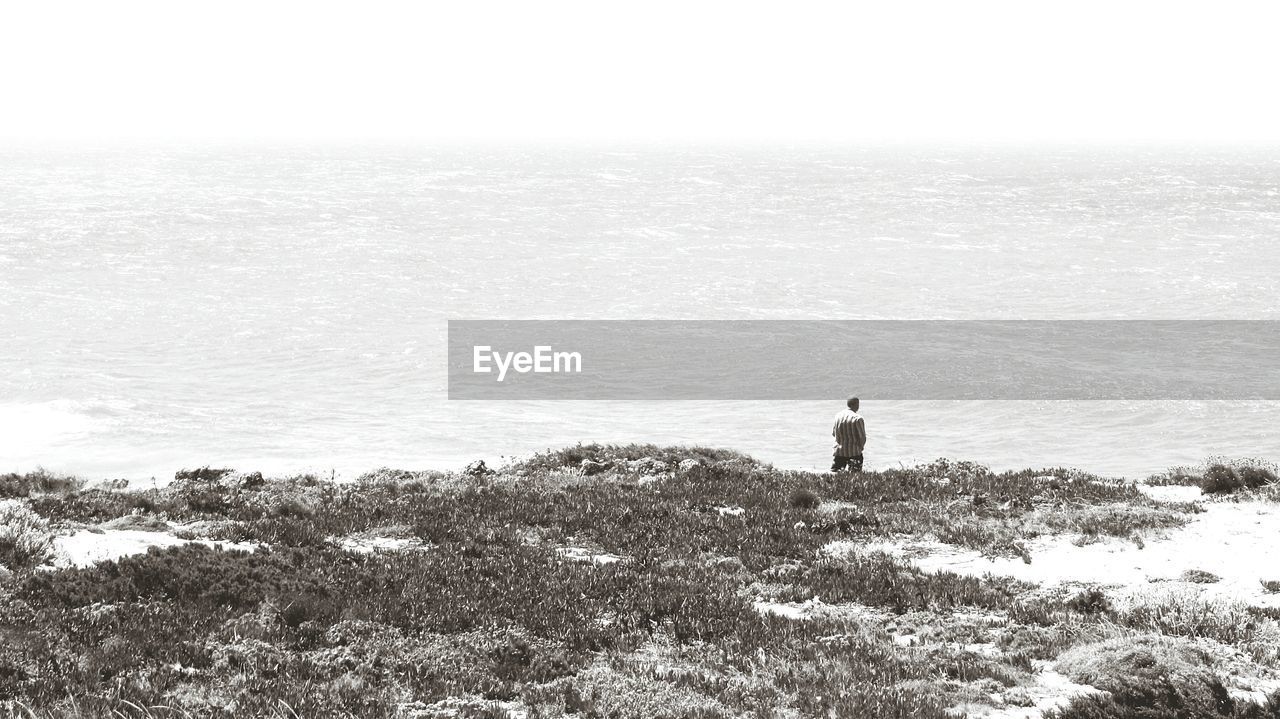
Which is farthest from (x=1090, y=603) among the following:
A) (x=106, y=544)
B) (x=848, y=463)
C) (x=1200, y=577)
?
(x=106, y=544)

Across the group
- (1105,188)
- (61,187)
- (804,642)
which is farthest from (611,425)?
(1105,188)

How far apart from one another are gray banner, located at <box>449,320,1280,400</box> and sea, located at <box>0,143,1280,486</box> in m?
1.74

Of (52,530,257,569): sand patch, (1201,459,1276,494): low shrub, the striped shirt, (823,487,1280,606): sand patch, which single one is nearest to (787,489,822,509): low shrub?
(823,487,1280,606): sand patch

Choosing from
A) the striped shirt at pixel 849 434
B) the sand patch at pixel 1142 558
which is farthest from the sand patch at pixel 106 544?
the striped shirt at pixel 849 434

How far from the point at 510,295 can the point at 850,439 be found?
162ft

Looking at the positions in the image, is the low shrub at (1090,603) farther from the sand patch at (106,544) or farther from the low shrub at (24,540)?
the low shrub at (24,540)

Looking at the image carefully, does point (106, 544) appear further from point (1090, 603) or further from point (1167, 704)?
point (1167, 704)

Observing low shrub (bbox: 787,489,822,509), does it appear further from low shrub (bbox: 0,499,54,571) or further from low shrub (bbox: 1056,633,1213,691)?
low shrub (bbox: 0,499,54,571)

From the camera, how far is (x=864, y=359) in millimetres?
51250

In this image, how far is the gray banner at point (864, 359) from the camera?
1801 inches

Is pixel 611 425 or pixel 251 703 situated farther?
pixel 611 425

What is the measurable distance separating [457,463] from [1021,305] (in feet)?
145

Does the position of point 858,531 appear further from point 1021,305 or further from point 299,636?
point 1021,305

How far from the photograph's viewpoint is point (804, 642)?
35.4 ft
